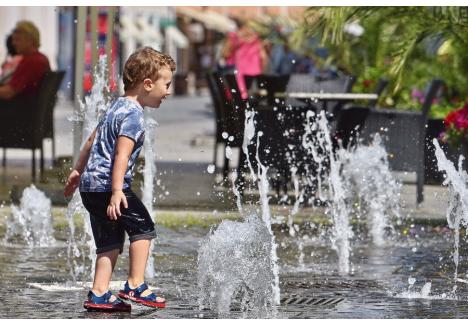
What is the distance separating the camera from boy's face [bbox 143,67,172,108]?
7.29 metres

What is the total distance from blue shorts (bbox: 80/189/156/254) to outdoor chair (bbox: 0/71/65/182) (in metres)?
6.65

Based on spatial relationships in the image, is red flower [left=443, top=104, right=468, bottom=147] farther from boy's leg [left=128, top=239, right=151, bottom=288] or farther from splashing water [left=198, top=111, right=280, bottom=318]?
boy's leg [left=128, top=239, right=151, bottom=288]

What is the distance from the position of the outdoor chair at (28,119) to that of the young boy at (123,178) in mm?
6604

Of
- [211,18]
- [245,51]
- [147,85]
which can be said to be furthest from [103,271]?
[211,18]

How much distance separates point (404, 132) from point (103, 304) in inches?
254

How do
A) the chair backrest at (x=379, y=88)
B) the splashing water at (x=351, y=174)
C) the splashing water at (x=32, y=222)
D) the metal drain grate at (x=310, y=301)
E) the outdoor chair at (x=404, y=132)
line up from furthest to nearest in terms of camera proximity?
the chair backrest at (x=379, y=88) → the outdoor chair at (x=404, y=132) → the splashing water at (x=351, y=174) → the splashing water at (x=32, y=222) → the metal drain grate at (x=310, y=301)

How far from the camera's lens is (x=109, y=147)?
7207 millimetres

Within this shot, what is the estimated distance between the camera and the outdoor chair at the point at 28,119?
1389 centimetres

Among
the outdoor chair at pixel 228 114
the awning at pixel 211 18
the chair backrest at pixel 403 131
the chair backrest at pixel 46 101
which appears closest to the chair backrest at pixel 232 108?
the outdoor chair at pixel 228 114

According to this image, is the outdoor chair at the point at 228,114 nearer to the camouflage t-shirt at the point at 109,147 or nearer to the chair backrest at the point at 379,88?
the chair backrest at the point at 379,88

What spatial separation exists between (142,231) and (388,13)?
270 inches

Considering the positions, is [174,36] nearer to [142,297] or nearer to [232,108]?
[232,108]

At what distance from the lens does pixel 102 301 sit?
23.7 feet

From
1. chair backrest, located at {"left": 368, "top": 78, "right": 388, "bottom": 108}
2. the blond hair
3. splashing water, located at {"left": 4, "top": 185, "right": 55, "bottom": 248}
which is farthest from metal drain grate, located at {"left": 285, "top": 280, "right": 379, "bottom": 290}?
chair backrest, located at {"left": 368, "top": 78, "right": 388, "bottom": 108}
